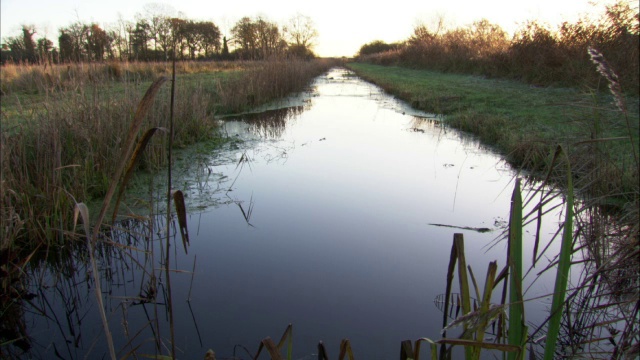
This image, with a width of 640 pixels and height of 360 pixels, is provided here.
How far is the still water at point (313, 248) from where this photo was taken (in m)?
1.88

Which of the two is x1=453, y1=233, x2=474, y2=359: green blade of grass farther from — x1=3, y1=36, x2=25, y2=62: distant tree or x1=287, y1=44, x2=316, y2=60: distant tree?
x1=287, y1=44, x2=316, y2=60: distant tree

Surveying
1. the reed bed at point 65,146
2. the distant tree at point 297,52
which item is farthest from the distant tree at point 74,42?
the distant tree at point 297,52

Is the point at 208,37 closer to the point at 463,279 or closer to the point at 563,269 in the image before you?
the point at 463,279

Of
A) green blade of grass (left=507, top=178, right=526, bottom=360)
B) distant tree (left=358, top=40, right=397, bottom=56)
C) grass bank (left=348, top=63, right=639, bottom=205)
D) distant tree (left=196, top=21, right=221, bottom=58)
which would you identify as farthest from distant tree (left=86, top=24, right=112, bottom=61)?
distant tree (left=358, top=40, right=397, bottom=56)

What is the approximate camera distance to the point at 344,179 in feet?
14.1

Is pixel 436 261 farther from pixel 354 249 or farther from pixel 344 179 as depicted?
pixel 344 179

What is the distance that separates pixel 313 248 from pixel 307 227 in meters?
0.37

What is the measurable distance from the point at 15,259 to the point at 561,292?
267cm

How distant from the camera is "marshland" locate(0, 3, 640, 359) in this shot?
4.17ft

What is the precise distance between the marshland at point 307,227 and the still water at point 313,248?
15mm


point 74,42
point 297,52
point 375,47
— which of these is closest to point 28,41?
point 74,42

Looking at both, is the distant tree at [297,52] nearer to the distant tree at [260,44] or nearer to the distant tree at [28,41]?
the distant tree at [260,44]

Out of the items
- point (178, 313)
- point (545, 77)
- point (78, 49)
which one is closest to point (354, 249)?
point (178, 313)

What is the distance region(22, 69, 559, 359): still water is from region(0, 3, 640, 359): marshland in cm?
2
